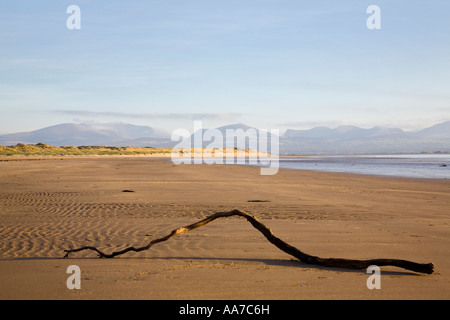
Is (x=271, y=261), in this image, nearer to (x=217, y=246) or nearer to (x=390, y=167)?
(x=217, y=246)

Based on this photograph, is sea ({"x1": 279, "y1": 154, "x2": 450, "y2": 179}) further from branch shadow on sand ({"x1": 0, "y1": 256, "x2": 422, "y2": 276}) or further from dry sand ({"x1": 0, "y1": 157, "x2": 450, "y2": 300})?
branch shadow on sand ({"x1": 0, "y1": 256, "x2": 422, "y2": 276})

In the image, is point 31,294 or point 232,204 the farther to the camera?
point 232,204

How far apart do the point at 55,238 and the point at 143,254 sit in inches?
90.3

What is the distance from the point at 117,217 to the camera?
33.7 feet

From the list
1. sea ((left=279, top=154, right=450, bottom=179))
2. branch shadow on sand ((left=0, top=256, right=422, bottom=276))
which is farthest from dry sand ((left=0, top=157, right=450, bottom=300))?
sea ((left=279, top=154, right=450, bottom=179))

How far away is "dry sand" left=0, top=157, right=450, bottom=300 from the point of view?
4.62 m

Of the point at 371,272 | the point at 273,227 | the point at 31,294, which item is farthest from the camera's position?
the point at 273,227

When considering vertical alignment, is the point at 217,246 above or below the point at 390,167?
above

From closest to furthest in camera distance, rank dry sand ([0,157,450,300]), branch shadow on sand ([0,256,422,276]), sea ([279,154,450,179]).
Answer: dry sand ([0,157,450,300])
branch shadow on sand ([0,256,422,276])
sea ([279,154,450,179])

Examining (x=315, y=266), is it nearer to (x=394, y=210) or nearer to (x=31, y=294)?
(x=31, y=294)

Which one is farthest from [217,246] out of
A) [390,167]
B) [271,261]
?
[390,167]

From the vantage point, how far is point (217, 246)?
7062 millimetres

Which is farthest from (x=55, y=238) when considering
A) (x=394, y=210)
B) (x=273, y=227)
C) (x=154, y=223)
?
(x=394, y=210)

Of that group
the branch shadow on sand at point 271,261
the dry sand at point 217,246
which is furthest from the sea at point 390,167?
the branch shadow on sand at point 271,261
